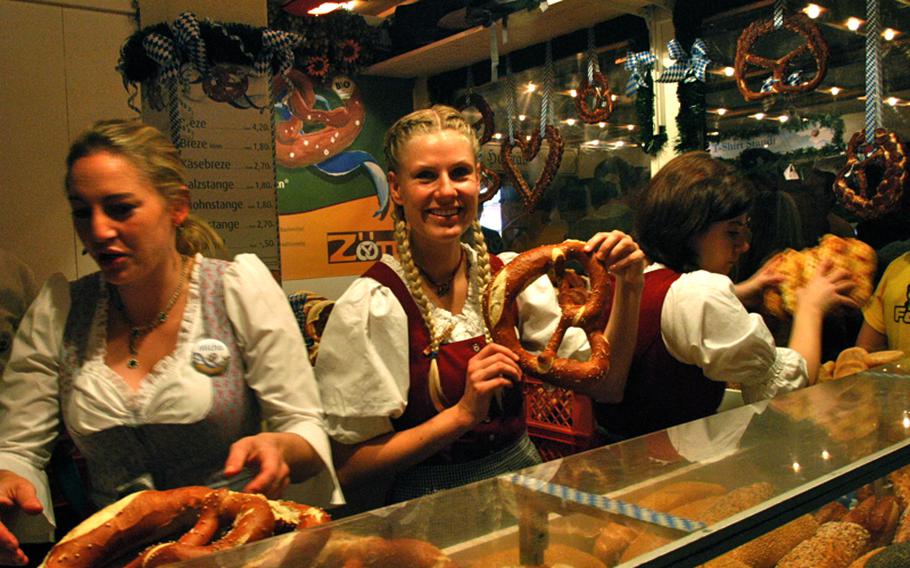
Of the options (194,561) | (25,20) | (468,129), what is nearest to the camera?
(194,561)

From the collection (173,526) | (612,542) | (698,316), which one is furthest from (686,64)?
(173,526)

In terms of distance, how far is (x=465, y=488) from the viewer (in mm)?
1301

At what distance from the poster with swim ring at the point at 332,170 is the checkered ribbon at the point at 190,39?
291 centimetres

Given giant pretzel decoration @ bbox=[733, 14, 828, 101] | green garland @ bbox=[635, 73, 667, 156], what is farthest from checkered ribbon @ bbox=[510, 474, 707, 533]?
green garland @ bbox=[635, 73, 667, 156]

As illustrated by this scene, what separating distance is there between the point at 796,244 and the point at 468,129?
1955mm

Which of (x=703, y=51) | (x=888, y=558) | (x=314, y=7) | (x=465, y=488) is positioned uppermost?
(x=314, y=7)

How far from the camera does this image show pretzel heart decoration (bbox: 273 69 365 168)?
5918 mm

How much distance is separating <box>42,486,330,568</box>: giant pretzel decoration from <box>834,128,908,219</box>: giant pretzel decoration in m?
2.73

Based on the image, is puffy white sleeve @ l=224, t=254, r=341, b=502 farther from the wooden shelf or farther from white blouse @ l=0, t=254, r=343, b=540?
the wooden shelf

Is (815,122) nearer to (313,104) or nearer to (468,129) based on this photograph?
(468,129)

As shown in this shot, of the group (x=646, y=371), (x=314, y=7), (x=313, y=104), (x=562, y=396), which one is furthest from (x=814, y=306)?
(x=313, y=104)

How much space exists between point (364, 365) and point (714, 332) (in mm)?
993

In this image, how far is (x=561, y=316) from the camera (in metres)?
1.91

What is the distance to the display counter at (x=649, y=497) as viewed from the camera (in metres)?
1.07
